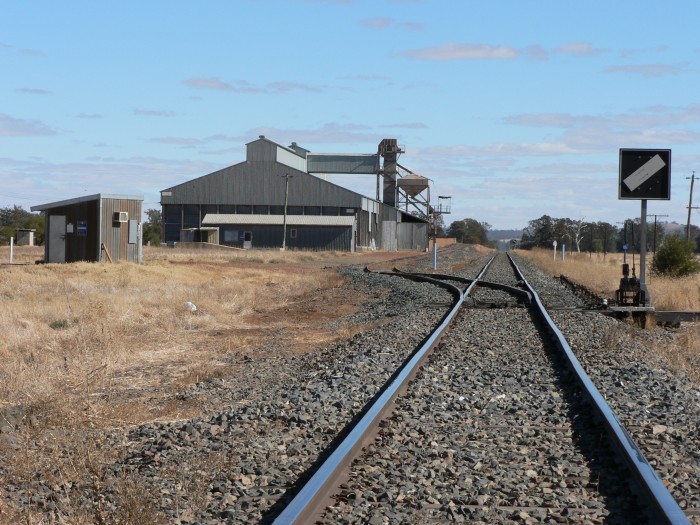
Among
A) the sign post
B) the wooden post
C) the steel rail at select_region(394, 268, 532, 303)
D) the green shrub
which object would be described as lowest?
the steel rail at select_region(394, 268, 532, 303)

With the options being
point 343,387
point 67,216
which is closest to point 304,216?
point 67,216

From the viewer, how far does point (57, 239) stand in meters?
38.2

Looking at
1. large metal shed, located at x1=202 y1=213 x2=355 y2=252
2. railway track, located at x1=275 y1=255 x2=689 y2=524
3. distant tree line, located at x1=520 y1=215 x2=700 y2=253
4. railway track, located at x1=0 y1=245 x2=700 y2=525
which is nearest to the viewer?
railway track, located at x1=275 y1=255 x2=689 y2=524

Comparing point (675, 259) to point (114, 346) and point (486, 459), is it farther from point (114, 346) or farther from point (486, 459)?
point (486, 459)

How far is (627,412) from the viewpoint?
8.01 metres

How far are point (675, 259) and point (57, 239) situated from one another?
84.8 feet

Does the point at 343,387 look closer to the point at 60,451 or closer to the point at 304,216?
the point at 60,451

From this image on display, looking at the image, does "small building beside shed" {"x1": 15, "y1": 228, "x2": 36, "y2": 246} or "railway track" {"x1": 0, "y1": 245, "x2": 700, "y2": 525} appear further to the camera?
"small building beside shed" {"x1": 15, "y1": 228, "x2": 36, "y2": 246}

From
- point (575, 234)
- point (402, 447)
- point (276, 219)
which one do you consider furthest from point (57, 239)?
point (575, 234)

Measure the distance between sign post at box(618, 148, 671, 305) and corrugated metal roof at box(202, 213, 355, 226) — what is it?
58.7 m

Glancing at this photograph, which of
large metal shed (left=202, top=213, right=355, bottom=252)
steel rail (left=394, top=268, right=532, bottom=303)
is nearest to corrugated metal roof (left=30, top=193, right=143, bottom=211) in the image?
steel rail (left=394, top=268, right=532, bottom=303)

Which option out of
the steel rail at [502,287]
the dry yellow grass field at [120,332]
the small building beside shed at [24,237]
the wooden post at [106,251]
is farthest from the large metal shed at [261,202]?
the dry yellow grass field at [120,332]

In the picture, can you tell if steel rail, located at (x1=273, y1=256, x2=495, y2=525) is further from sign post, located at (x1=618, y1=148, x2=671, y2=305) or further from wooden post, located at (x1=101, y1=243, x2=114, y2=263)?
wooden post, located at (x1=101, y1=243, x2=114, y2=263)

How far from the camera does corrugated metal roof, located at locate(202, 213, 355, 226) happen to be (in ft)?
247
